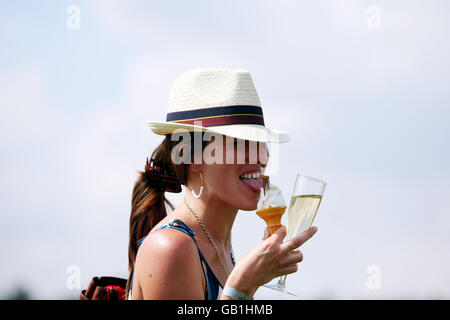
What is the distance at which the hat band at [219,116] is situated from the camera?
540cm

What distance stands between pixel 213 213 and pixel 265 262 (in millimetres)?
887

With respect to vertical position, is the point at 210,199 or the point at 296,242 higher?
the point at 210,199

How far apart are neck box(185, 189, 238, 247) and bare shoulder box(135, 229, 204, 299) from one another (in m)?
0.43

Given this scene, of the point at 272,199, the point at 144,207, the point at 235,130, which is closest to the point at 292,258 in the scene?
the point at 272,199

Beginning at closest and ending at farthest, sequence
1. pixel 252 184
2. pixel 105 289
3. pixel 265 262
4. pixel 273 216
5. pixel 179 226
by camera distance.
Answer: pixel 265 262
pixel 273 216
pixel 179 226
pixel 252 184
pixel 105 289

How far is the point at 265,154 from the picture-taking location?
551cm

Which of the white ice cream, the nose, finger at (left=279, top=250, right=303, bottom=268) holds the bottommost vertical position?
finger at (left=279, top=250, right=303, bottom=268)

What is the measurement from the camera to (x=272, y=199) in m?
5.14

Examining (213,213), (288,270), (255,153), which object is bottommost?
(288,270)

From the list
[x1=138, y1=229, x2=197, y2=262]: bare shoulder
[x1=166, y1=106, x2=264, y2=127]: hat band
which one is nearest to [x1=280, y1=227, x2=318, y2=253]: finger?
[x1=138, y1=229, x2=197, y2=262]: bare shoulder

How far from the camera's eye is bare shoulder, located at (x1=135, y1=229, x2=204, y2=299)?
4875 mm

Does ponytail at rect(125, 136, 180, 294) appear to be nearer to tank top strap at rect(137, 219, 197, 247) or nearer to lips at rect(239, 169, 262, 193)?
tank top strap at rect(137, 219, 197, 247)

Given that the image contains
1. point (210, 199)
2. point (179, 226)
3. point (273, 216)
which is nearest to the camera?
point (273, 216)

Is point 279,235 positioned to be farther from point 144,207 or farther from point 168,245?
point 144,207
